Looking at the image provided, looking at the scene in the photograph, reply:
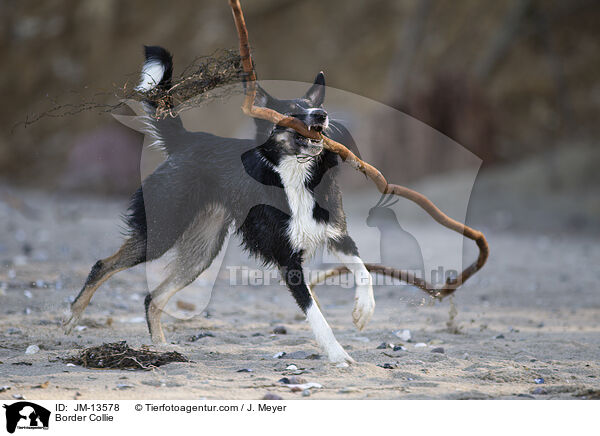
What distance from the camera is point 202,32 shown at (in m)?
21.8

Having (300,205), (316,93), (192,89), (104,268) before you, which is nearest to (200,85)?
(192,89)

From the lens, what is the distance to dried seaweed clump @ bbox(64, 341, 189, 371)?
12.6ft

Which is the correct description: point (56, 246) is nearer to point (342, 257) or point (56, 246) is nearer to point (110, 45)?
point (342, 257)

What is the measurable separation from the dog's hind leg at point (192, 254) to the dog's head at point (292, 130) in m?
0.76

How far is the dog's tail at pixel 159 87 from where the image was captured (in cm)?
436

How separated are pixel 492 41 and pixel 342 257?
47.6 ft

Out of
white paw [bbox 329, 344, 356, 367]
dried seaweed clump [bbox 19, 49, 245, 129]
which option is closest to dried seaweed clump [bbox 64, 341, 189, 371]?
white paw [bbox 329, 344, 356, 367]

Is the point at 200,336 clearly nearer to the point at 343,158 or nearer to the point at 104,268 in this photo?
the point at 104,268

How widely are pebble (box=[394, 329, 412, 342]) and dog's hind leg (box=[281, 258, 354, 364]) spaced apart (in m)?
0.89

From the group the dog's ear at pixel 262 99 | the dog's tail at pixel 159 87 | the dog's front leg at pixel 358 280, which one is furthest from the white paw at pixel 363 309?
the dog's tail at pixel 159 87
